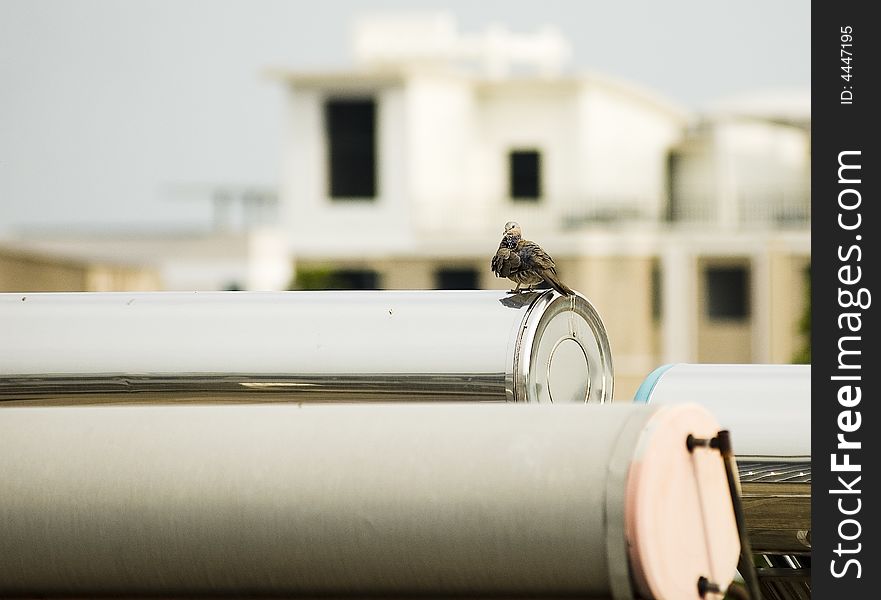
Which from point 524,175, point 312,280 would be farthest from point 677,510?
point 524,175

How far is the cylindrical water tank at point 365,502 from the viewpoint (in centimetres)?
297

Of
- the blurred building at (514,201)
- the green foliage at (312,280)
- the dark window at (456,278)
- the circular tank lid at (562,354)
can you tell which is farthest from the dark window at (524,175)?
the circular tank lid at (562,354)

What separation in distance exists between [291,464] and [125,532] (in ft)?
1.23

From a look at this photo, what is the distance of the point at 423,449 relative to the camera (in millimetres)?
3102

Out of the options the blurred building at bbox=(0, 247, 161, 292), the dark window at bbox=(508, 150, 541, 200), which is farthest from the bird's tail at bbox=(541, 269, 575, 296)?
the dark window at bbox=(508, 150, 541, 200)

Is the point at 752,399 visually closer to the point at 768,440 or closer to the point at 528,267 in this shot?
the point at 768,440

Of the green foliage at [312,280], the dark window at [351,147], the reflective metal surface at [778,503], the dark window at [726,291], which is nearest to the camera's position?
the reflective metal surface at [778,503]

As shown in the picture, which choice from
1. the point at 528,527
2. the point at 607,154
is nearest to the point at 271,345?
the point at 528,527

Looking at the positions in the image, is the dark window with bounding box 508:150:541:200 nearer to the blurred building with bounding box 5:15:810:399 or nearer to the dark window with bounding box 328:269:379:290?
the blurred building with bounding box 5:15:810:399

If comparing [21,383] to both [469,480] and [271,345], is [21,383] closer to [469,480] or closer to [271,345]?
[271,345]

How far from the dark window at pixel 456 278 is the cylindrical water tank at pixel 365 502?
26.8 metres

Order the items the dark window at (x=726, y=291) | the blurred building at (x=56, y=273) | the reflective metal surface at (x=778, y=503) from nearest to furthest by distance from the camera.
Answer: the reflective metal surface at (x=778, y=503)
the blurred building at (x=56, y=273)
the dark window at (x=726, y=291)

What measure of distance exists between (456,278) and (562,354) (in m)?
26.4

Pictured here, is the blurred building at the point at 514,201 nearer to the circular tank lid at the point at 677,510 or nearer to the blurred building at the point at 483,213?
the blurred building at the point at 483,213
